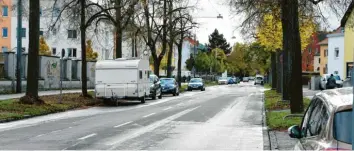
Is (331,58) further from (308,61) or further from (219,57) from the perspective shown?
(219,57)

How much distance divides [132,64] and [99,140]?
17.4 m

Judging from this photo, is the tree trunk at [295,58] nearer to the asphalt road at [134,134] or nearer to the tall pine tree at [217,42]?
the asphalt road at [134,134]

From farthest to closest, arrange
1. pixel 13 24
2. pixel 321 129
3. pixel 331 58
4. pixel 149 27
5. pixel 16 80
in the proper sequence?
pixel 13 24 < pixel 331 58 < pixel 149 27 < pixel 16 80 < pixel 321 129

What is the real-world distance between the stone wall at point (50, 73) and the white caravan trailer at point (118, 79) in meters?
2.32

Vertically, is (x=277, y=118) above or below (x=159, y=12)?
below

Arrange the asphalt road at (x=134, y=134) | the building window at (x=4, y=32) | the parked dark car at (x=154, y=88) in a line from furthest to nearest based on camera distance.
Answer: the building window at (x=4, y=32) → the parked dark car at (x=154, y=88) → the asphalt road at (x=134, y=134)

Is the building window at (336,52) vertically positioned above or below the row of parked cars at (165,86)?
above

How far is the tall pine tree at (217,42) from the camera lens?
15962cm

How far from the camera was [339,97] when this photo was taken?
5.28 metres

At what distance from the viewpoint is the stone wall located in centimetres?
3541

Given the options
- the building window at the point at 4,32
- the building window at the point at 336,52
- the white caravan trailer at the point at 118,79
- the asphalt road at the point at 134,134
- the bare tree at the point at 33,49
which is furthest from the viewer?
the building window at the point at 4,32

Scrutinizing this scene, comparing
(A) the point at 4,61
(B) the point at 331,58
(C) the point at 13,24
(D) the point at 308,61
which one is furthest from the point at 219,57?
(A) the point at 4,61

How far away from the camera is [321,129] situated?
5184 mm

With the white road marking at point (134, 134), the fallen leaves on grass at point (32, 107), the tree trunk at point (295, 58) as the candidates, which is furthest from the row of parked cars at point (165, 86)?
the tree trunk at point (295, 58)
